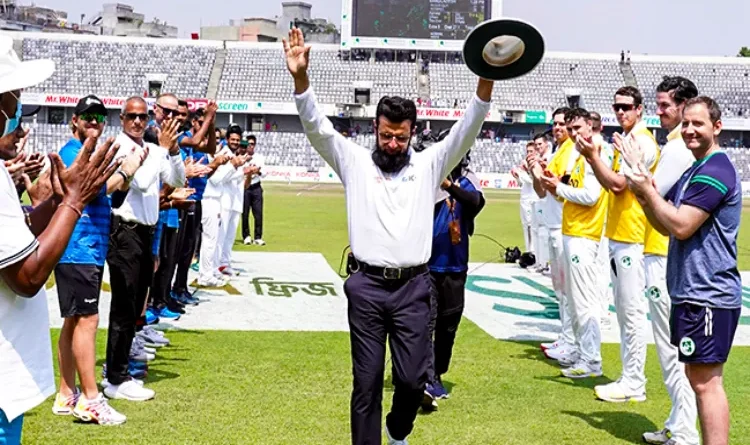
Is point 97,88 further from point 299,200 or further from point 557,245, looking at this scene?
point 557,245

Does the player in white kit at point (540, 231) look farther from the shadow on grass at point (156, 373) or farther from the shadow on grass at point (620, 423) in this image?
the shadow on grass at point (156, 373)

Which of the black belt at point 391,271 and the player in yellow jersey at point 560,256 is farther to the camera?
the player in yellow jersey at point 560,256

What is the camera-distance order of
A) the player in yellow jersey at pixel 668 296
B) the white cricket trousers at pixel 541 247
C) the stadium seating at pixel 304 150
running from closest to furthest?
1. the player in yellow jersey at pixel 668 296
2. the white cricket trousers at pixel 541 247
3. the stadium seating at pixel 304 150

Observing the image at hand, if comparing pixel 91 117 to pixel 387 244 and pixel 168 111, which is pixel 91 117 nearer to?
pixel 168 111

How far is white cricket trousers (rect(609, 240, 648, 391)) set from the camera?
6621 millimetres

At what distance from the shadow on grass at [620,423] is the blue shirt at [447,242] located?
54.9 inches

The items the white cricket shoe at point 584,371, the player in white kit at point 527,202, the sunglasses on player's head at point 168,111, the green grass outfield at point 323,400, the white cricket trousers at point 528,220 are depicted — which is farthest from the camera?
the white cricket trousers at point 528,220

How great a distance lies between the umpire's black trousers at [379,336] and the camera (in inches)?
201

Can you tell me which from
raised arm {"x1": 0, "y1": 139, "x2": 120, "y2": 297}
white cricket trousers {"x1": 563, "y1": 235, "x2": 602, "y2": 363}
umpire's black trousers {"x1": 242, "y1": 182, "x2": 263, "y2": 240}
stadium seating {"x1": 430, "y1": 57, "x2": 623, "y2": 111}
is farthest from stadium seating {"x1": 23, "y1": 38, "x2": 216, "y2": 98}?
raised arm {"x1": 0, "y1": 139, "x2": 120, "y2": 297}

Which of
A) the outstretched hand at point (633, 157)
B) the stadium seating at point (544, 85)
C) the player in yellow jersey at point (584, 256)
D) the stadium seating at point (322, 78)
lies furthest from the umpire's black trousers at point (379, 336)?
the stadium seating at point (322, 78)

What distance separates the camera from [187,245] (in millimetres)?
10586

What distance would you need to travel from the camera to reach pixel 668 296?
5793mm

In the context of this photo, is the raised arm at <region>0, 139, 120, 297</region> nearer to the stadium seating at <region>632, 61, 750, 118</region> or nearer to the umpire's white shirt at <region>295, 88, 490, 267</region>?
the umpire's white shirt at <region>295, 88, 490, 267</region>

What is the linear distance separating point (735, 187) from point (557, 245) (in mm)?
3957
